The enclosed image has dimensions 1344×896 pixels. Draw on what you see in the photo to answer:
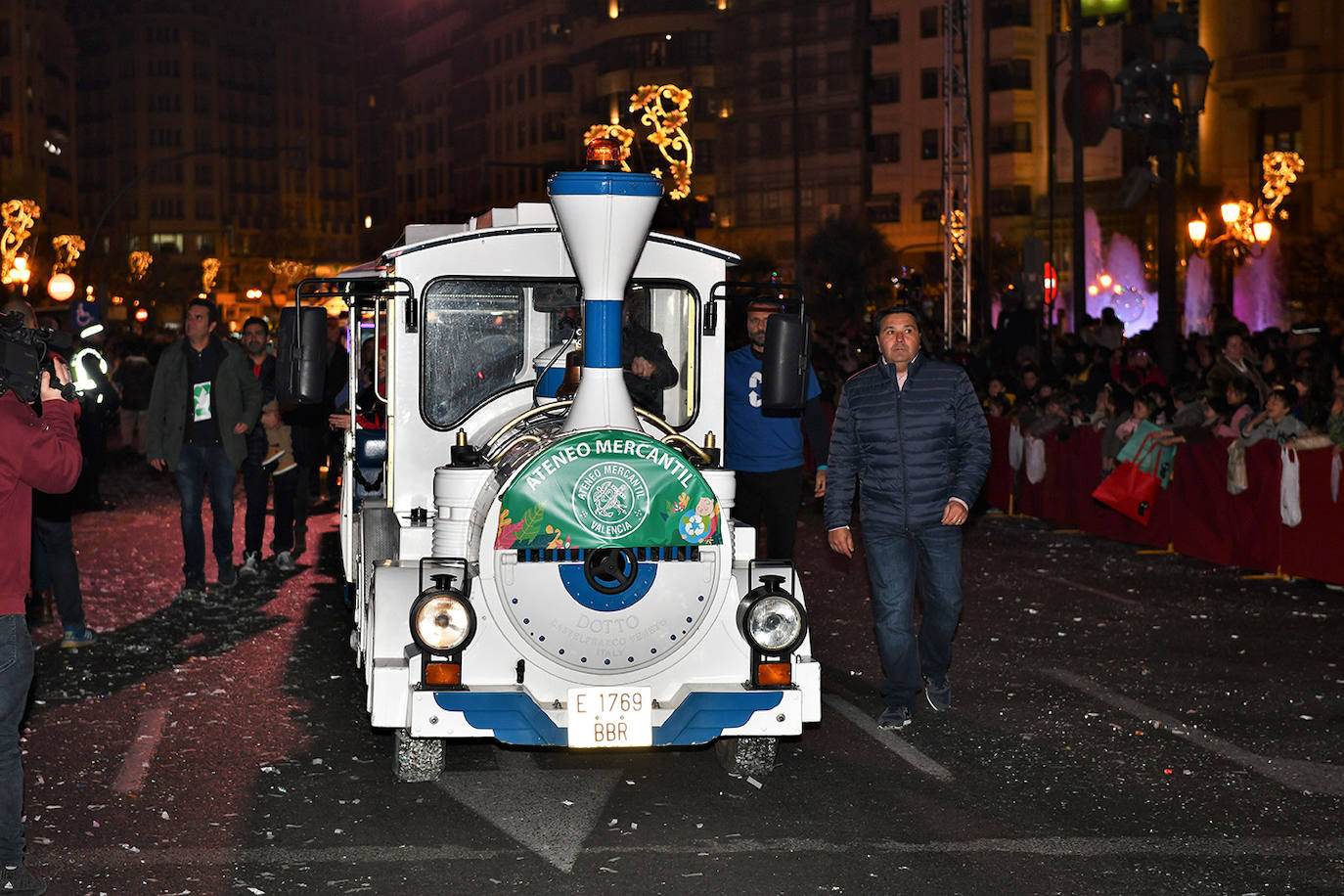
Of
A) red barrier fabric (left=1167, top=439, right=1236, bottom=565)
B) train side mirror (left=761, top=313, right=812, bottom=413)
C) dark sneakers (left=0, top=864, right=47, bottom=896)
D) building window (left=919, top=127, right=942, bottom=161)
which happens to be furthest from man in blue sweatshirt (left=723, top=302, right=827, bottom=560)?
building window (left=919, top=127, right=942, bottom=161)

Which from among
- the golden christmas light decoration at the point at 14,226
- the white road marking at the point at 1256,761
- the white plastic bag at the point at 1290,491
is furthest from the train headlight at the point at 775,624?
the golden christmas light decoration at the point at 14,226

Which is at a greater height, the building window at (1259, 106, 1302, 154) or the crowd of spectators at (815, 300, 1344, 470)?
the building window at (1259, 106, 1302, 154)

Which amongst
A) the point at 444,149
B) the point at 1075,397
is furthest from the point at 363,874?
the point at 444,149

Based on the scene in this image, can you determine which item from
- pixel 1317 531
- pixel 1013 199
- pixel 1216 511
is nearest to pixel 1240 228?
pixel 1216 511

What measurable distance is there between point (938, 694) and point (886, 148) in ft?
255

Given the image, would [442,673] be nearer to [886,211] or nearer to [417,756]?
[417,756]

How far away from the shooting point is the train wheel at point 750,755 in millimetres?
7695

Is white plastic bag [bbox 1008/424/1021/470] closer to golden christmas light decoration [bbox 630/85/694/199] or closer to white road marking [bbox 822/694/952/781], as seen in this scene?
golden christmas light decoration [bbox 630/85/694/199]

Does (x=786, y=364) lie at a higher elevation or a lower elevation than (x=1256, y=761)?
higher

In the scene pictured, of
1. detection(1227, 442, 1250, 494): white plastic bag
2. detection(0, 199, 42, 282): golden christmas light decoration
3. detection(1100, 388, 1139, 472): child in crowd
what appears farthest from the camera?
detection(0, 199, 42, 282): golden christmas light decoration

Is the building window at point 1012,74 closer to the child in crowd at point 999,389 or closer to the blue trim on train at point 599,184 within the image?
the child in crowd at point 999,389

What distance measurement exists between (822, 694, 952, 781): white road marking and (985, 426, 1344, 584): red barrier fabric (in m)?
5.75

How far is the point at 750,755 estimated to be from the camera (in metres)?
7.72

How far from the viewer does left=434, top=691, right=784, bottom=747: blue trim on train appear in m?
7.03
